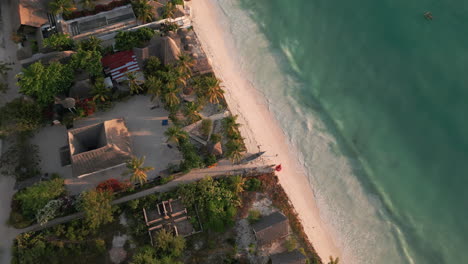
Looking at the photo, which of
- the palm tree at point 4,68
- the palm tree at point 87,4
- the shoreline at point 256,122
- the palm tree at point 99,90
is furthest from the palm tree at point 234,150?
the palm tree at point 4,68

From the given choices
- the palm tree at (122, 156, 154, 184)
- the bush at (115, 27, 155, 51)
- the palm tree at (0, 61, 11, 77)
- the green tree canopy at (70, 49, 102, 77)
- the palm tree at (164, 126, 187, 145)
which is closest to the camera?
the palm tree at (122, 156, 154, 184)

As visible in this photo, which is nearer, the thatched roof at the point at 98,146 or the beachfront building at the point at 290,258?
the beachfront building at the point at 290,258

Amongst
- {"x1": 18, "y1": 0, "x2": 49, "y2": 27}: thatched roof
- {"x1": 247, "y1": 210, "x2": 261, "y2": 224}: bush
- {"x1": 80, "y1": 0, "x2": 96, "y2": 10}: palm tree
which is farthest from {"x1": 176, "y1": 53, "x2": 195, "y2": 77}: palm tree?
{"x1": 18, "y1": 0, "x2": 49, "y2": 27}: thatched roof

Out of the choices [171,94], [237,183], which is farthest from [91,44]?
[237,183]

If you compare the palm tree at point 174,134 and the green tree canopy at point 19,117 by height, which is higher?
the green tree canopy at point 19,117

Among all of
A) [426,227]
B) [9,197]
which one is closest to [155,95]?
[9,197]

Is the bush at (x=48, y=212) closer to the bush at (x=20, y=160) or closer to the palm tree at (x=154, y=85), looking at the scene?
the bush at (x=20, y=160)

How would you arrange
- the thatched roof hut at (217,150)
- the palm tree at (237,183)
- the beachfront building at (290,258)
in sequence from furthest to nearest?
the thatched roof hut at (217,150) < the palm tree at (237,183) < the beachfront building at (290,258)

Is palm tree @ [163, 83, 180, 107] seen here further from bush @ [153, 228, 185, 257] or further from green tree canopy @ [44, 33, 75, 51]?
green tree canopy @ [44, 33, 75, 51]
